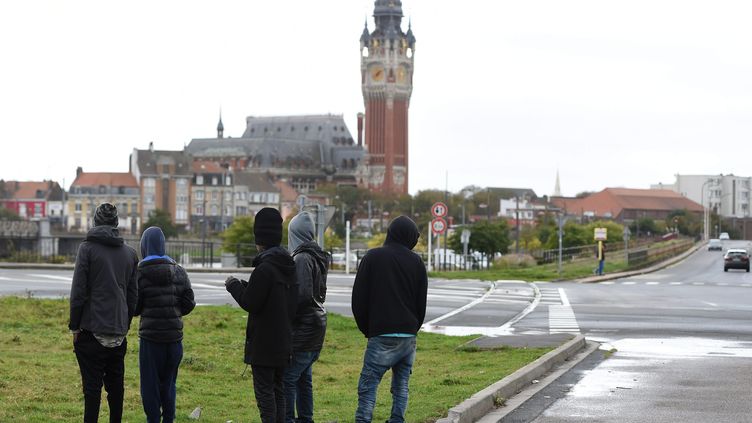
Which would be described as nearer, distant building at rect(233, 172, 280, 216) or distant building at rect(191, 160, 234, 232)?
distant building at rect(191, 160, 234, 232)

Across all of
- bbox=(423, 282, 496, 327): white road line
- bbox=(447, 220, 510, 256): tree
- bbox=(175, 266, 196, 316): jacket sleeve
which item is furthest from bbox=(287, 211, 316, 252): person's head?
bbox=(447, 220, 510, 256): tree

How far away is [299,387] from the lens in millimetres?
10531

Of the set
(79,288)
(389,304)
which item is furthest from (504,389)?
(79,288)

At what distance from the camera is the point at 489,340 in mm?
19906

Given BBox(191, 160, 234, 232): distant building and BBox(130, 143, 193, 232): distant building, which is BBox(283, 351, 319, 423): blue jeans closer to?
BBox(130, 143, 193, 232): distant building

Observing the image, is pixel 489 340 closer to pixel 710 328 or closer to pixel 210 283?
pixel 710 328

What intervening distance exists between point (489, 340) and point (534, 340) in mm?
683

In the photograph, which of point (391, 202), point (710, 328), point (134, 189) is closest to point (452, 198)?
point (391, 202)

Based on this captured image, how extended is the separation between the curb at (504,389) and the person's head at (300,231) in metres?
1.88

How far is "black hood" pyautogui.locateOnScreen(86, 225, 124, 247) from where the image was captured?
10.1m

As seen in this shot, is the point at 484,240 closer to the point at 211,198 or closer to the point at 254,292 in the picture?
the point at 254,292

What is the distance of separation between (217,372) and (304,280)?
521cm

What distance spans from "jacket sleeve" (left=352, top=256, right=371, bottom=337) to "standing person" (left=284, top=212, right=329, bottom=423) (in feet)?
1.07

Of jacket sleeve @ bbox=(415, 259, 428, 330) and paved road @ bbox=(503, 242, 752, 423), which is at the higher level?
jacket sleeve @ bbox=(415, 259, 428, 330)
